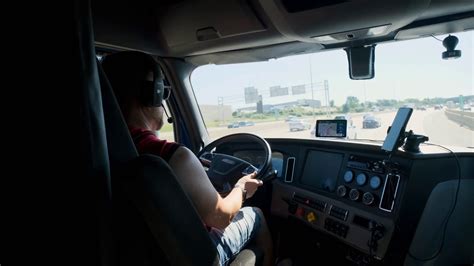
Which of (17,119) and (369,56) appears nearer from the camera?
(17,119)

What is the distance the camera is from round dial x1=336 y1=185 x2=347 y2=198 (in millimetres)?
1966

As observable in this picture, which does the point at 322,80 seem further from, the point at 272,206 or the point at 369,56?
the point at 272,206

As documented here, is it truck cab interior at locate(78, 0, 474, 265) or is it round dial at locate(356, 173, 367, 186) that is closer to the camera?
truck cab interior at locate(78, 0, 474, 265)

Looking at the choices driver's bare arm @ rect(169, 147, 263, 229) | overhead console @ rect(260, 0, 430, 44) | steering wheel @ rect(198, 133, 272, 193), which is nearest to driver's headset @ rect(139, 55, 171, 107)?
driver's bare arm @ rect(169, 147, 263, 229)

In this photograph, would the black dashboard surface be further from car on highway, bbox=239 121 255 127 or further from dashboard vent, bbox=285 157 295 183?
car on highway, bbox=239 121 255 127

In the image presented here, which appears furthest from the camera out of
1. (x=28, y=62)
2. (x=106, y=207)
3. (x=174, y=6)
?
(x=174, y=6)

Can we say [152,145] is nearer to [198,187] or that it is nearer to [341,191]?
[198,187]

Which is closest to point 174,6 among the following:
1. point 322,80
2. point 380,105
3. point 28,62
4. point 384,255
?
point 322,80

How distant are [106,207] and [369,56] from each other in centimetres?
186

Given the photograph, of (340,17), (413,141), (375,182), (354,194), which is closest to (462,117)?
(413,141)

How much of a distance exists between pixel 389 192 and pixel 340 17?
2.91ft

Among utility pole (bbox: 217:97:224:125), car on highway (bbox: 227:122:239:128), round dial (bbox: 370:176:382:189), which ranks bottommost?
round dial (bbox: 370:176:382:189)

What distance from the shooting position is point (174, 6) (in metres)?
2.38

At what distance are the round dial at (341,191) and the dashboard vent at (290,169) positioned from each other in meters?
0.38
